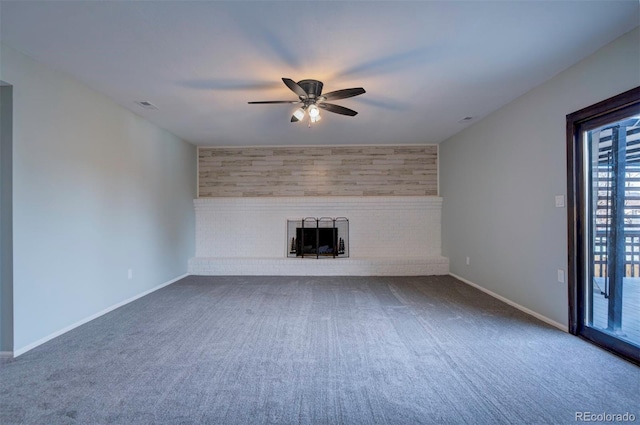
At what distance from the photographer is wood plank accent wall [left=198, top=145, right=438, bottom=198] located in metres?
5.86

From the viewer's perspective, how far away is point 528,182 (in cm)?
332

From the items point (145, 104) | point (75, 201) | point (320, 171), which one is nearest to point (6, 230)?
point (75, 201)

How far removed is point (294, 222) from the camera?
5891mm

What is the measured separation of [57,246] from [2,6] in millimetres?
1899

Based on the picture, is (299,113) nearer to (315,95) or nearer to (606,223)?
(315,95)

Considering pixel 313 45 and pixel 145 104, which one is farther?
pixel 145 104

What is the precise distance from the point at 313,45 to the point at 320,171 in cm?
360

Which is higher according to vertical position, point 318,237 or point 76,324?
point 318,237

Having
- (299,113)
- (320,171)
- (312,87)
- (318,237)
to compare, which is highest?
(312,87)

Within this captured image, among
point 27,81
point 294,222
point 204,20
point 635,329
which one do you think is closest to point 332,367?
point 635,329

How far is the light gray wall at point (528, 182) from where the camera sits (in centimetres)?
253

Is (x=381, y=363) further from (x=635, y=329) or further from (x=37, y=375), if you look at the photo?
(x=37, y=375)

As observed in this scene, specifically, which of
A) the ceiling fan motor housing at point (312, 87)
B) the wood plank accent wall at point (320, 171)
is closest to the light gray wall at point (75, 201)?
the wood plank accent wall at point (320, 171)

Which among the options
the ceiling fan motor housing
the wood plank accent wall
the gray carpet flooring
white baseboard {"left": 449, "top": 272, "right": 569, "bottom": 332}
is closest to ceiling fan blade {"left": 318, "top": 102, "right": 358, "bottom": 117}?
the ceiling fan motor housing
